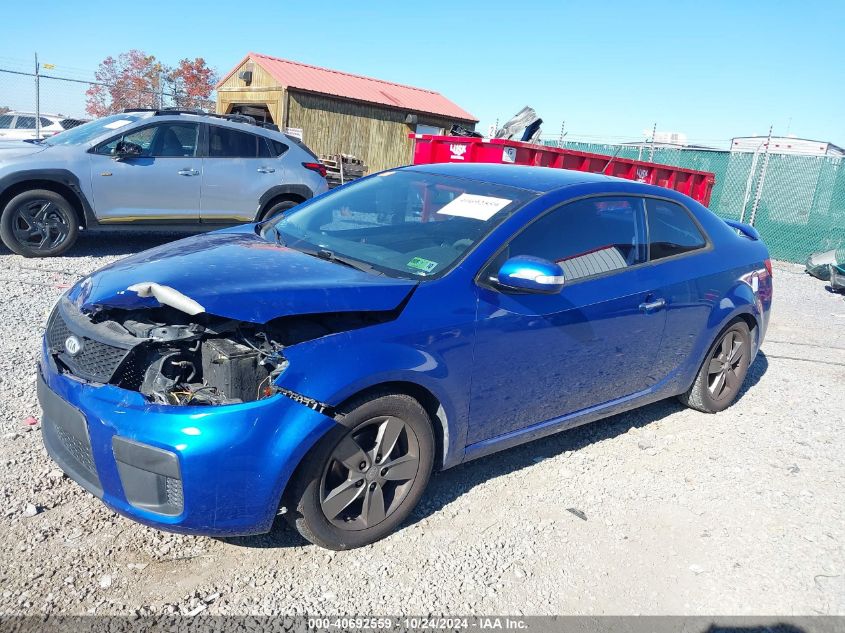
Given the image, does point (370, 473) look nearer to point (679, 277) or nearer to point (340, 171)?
point (679, 277)

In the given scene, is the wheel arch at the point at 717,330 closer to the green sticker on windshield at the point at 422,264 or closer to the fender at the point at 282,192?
the green sticker on windshield at the point at 422,264

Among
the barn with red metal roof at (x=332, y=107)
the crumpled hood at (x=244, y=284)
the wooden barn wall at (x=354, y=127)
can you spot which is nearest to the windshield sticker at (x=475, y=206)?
the crumpled hood at (x=244, y=284)

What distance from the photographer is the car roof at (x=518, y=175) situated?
12.5 feet

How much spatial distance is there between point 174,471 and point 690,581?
2.27 metres

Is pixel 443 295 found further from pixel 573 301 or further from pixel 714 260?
pixel 714 260

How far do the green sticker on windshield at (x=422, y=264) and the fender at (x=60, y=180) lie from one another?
5.85 metres

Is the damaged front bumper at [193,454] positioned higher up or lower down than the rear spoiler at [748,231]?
lower down

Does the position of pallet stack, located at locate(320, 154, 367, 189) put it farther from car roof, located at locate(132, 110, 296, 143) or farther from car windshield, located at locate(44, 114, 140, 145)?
car windshield, located at locate(44, 114, 140, 145)

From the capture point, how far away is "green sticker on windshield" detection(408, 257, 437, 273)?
128 inches

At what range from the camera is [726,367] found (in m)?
4.96

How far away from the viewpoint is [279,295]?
2.74 metres

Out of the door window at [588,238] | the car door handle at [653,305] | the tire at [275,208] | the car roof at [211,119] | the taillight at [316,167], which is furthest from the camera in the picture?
the taillight at [316,167]

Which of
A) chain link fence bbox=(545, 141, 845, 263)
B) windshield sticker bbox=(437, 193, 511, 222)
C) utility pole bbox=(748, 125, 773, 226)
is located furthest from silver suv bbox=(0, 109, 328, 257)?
utility pole bbox=(748, 125, 773, 226)

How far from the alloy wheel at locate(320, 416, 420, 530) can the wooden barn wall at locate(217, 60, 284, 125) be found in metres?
18.5
